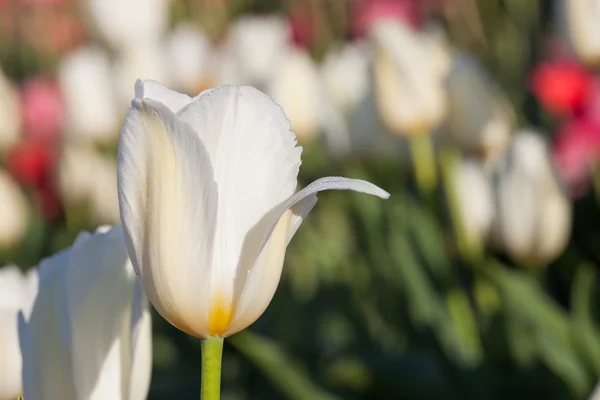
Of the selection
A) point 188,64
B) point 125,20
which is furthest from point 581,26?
point 125,20

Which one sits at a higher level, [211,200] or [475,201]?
[211,200]

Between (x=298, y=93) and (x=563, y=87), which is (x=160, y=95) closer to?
(x=298, y=93)

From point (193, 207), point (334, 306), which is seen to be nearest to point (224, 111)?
point (193, 207)

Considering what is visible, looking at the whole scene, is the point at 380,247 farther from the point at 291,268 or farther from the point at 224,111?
the point at 224,111

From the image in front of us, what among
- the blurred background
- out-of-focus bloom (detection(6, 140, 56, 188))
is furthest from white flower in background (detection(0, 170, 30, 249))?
out-of-focus bloom (detection(6, 140, 56, 188))

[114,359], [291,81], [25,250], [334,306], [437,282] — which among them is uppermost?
[114,359]

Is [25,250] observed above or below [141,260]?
below
